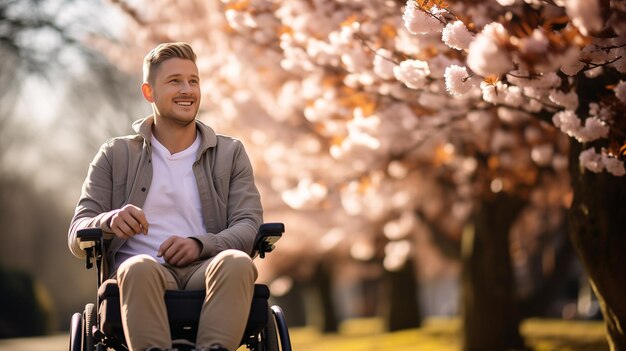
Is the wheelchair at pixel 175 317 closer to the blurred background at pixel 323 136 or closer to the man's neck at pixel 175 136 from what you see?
the man's neck at pixel 175 136

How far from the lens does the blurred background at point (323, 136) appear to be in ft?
26.1

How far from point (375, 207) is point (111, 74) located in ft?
16.0

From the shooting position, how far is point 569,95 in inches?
223

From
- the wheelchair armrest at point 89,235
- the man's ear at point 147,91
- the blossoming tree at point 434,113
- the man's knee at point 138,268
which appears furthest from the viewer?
the blossoming tree at point 434,113

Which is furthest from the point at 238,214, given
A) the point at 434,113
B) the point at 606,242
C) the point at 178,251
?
the point at 434,113

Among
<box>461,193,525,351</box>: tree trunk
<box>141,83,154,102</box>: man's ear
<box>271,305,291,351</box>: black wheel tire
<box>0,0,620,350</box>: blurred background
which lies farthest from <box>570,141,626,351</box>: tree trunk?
<box>461,193,525,351</box>: tree trunk

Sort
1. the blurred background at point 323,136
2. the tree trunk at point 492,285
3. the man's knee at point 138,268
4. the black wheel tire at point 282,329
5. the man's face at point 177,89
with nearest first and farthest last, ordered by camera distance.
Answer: the man's knee at point 138,268 → the black wheel tire at point 282,329 → the man's face at point 177,89 → the blurred background at point 323,136 → the tree trunk at point 492,285

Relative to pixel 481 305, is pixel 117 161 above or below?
above

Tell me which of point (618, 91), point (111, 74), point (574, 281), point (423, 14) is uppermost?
point (111, 74)

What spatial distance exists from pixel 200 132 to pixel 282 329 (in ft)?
3.16

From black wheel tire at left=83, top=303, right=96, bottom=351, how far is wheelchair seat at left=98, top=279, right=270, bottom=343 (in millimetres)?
285

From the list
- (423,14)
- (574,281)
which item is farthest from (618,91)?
(574,281)

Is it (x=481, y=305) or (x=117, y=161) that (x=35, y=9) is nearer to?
(x=481, y=305)

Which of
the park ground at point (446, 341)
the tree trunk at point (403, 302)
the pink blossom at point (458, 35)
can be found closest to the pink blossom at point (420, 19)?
the pink blossom at point (458, 35)
